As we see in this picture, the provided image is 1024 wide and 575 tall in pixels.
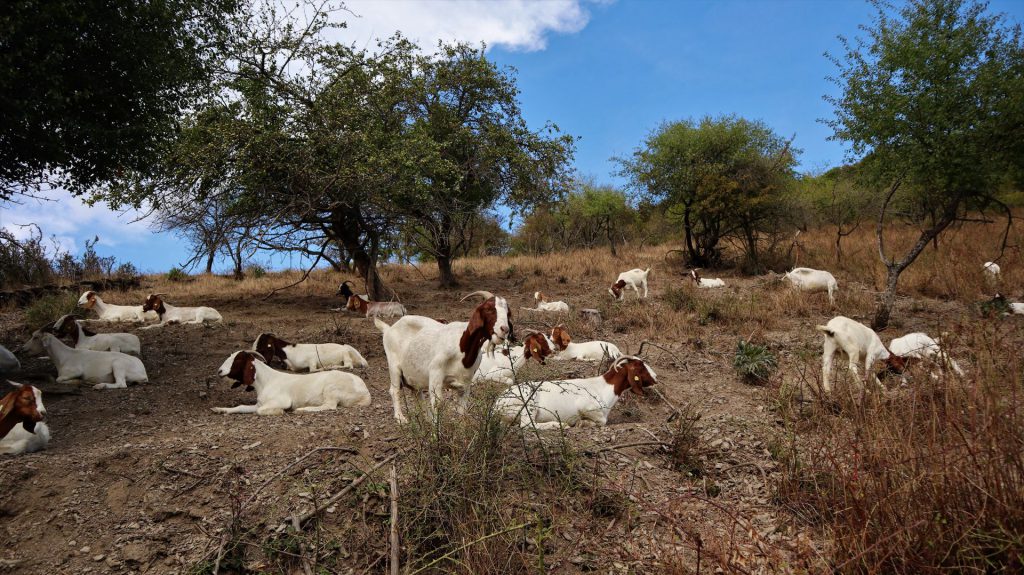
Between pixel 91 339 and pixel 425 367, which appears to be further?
pixel 91 339

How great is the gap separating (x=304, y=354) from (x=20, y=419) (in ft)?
14.1

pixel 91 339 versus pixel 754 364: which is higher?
pixel 91 339

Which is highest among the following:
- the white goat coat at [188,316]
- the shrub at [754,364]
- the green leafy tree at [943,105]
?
the green leafy tree at [943,105]

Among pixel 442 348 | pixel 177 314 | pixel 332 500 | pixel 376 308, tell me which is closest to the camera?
pixel 332 500

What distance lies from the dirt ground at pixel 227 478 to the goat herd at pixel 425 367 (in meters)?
0.40

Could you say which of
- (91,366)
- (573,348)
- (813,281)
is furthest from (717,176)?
(91,366)

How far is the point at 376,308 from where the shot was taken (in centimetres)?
1380

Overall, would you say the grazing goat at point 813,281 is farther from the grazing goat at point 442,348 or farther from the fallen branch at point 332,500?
the fallen branch at point 332,500

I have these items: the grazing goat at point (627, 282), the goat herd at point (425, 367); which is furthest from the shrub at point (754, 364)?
the grazing goat at point (627, 282)

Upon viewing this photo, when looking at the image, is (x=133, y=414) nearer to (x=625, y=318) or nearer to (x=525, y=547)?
(x=525, y=547)

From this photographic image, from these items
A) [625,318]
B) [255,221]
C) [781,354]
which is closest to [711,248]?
[625,318]

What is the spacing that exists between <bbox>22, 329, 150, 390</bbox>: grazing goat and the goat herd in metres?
0.01

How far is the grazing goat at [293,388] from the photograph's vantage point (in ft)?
22.6

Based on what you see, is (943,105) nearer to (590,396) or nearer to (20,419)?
(590,396)
